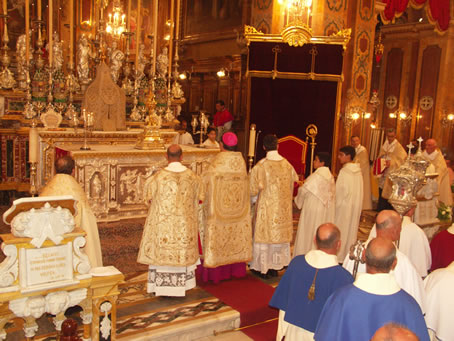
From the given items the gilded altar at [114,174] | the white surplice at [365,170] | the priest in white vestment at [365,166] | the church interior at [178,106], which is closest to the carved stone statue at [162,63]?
the church interior at [178,106]

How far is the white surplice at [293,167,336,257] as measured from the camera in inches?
260

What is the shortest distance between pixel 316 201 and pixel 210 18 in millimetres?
13175

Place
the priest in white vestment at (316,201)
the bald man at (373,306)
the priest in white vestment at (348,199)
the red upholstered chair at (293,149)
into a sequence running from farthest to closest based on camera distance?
the red upholstered chair at (293,149), the priest in white vestment at (348,199), the priest in white vestment at (316,201), the bald man at (373,306)


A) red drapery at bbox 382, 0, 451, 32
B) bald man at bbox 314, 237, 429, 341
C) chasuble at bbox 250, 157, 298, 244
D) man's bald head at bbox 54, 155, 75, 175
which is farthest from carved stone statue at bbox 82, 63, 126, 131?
red drapery at bbox 382, 0, 451, 32

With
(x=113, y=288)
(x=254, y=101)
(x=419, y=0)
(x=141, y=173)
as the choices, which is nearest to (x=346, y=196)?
(x=141, y=173)

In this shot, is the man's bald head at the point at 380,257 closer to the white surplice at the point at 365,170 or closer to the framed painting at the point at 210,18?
the white surplice at the point at 365,170

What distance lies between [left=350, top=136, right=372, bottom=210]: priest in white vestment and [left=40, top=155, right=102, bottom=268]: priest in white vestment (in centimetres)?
691

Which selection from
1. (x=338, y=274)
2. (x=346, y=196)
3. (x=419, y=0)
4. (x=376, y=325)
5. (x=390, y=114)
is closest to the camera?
(x=376, y=325)

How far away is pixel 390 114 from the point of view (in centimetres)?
1956

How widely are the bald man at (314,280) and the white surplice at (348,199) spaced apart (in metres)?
3.55

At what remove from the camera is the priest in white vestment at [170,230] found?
17.6 feet

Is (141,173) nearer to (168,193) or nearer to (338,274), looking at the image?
(168,193)

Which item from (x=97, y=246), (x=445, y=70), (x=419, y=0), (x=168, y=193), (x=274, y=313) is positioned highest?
(x=419, y=0)

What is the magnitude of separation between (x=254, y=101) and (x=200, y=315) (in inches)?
316
